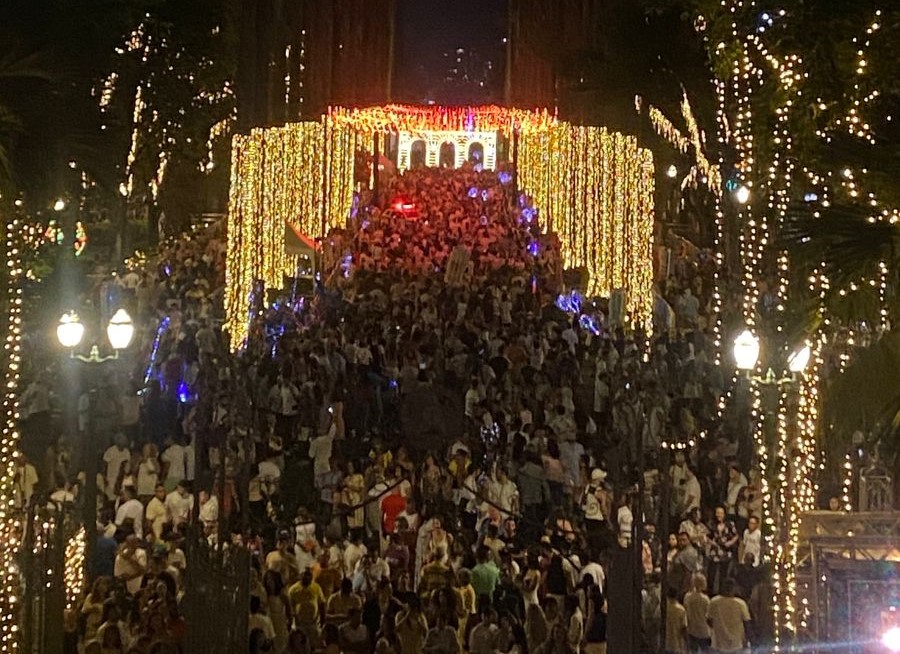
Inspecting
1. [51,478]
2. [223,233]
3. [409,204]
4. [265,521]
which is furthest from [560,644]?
[409,204]

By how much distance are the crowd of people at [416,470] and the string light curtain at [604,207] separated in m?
0.99

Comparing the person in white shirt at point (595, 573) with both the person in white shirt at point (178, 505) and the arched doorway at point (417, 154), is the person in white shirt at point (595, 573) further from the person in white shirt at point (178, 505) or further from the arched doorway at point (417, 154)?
the arched doorway at point (417, 154)

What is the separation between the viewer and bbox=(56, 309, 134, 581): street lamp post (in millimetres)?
12977

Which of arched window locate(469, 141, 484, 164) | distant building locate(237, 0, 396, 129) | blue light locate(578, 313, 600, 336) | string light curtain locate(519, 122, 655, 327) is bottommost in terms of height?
blue light locate(578, 313, 600, 336)

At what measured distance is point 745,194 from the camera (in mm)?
14578

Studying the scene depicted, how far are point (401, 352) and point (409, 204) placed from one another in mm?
13628

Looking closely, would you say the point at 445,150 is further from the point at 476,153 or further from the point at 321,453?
the point at 321,453

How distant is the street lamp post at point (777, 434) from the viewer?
485 inches

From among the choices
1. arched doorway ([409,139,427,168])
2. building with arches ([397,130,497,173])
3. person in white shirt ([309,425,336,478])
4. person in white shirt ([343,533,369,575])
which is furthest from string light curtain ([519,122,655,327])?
arched doorway ([409,139,427,168])

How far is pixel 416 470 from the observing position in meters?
16.1

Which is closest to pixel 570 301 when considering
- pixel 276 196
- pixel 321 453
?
pixel 276 196

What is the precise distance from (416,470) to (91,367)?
4.28 metres

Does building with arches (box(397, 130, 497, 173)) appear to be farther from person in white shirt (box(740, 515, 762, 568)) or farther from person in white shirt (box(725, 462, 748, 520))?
person in white shirt (box(740, 515, 762, 568))

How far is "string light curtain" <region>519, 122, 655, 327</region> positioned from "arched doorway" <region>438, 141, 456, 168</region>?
57.7ft
